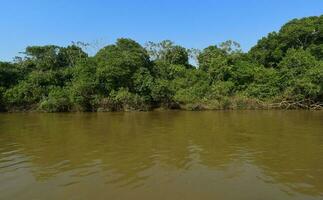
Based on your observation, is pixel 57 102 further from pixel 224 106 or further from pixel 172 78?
pixel 224 106

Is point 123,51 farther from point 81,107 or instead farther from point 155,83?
point 81,107

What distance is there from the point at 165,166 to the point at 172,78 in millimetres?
30589

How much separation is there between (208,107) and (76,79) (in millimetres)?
13663

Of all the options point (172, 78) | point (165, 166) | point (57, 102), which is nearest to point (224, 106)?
point (172, 78)

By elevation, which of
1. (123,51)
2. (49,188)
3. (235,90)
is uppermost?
(123,51)

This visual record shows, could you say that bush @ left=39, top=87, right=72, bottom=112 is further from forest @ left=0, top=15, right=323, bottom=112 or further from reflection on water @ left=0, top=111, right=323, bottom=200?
reflection on water @ left=0, top=111, right=323, bottom=200

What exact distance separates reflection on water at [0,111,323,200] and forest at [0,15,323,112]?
18.5 metres

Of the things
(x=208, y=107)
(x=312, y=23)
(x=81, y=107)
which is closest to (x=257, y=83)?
(x=208, y=107)

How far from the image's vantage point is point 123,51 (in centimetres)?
3678

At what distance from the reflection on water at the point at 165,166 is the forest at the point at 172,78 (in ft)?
60.7

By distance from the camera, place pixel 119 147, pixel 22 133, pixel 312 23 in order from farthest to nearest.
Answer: pixel 312 23, pixel 22 133, pixel 119 147

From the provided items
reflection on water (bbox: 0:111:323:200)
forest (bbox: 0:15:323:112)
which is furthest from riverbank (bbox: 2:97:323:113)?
reflection on water (bbox: 0:111:323:200)

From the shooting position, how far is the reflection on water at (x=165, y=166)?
6750 millimetres

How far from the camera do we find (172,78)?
3934 cm
